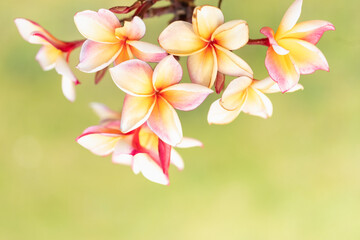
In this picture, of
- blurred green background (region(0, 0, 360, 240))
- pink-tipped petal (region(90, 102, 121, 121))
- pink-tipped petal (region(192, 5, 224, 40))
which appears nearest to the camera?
pink-tipped petal (region(192, 5, 224, 40))

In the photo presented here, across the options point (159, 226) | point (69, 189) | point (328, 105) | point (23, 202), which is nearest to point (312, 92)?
point (328, 105)

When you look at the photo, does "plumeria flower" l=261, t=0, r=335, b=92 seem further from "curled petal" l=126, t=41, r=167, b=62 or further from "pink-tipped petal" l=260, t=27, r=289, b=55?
"curled petal" l=126, t=41, r=167, b=62

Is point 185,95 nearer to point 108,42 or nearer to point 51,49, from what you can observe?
point 108,42

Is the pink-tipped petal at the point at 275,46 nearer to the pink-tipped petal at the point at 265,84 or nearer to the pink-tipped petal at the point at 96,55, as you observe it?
the pink-tipped petal at the point at 265,84

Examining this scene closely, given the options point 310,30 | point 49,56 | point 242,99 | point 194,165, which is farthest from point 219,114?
point 194,165

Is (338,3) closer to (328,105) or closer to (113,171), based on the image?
(328,105)

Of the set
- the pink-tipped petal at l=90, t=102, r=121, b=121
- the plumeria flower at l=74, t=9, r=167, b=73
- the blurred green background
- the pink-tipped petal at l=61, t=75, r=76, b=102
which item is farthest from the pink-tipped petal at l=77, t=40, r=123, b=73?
the blurred green background
